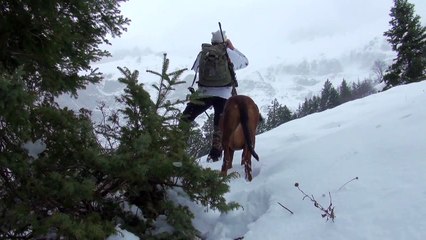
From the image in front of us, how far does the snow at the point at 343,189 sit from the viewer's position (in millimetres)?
3215

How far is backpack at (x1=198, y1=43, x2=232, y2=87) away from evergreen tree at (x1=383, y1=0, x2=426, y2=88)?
65.2 feet

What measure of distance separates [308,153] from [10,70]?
10.7 ft

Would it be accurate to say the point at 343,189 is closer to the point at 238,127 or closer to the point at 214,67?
the point at 238,127

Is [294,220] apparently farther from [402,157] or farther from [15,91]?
[15,91]

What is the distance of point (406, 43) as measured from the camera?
78.0 feet

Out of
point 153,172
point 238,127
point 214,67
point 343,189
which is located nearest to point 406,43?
point 214,67

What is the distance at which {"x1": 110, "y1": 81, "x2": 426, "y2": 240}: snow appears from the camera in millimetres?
3215

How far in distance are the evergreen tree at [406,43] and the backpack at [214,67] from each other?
19886 millimetres

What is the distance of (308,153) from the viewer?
4.89m

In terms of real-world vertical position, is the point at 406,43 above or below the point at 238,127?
above

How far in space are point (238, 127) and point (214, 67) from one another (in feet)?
4.53

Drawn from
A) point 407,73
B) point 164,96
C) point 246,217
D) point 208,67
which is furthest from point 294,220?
point 407,73

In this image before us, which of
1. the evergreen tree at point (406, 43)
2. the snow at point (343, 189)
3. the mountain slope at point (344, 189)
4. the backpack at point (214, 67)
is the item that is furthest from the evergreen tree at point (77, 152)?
the evergreen tree at point (406, 43)

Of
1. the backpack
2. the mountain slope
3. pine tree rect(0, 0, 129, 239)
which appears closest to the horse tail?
the mountain slope
